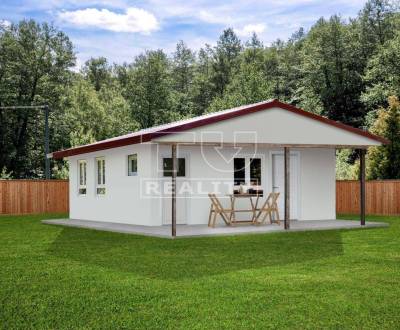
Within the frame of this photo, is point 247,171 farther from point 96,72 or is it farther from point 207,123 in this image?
point 96,72

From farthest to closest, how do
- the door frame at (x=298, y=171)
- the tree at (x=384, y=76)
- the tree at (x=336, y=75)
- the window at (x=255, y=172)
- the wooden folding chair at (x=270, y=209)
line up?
the tree at (x=336, y=75) < the tree at (x=384, y=76) < the door frame at (x=298, y=171) < the window at (x=255, y=172) < the wooden folding chair at (x=270, y=209)

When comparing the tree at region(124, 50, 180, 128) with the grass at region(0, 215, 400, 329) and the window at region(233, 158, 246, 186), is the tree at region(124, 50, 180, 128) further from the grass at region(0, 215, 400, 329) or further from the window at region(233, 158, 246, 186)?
the grass at region(0, 215, 400, 329)

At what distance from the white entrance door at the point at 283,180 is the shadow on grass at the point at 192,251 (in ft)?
10.7

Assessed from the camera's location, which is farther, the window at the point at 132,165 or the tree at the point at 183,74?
the tree at the point at 183,74

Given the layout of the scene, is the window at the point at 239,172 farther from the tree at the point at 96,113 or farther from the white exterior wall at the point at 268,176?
the tree at the point at 96,113

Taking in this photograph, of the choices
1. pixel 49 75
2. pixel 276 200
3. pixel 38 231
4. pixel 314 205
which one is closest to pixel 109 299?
pixel 38 231

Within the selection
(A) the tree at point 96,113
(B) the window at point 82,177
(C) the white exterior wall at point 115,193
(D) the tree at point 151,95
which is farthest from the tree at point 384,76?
(C) the white exterior wall at point 115,193

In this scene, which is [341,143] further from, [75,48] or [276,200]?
[75,48]

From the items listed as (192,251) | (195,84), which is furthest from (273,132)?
(195,84)

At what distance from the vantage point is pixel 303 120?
15797mm

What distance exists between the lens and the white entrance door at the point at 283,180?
1744cm

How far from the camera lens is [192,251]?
11.0m

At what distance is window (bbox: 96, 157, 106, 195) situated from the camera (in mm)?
18625

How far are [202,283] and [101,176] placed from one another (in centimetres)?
1148
